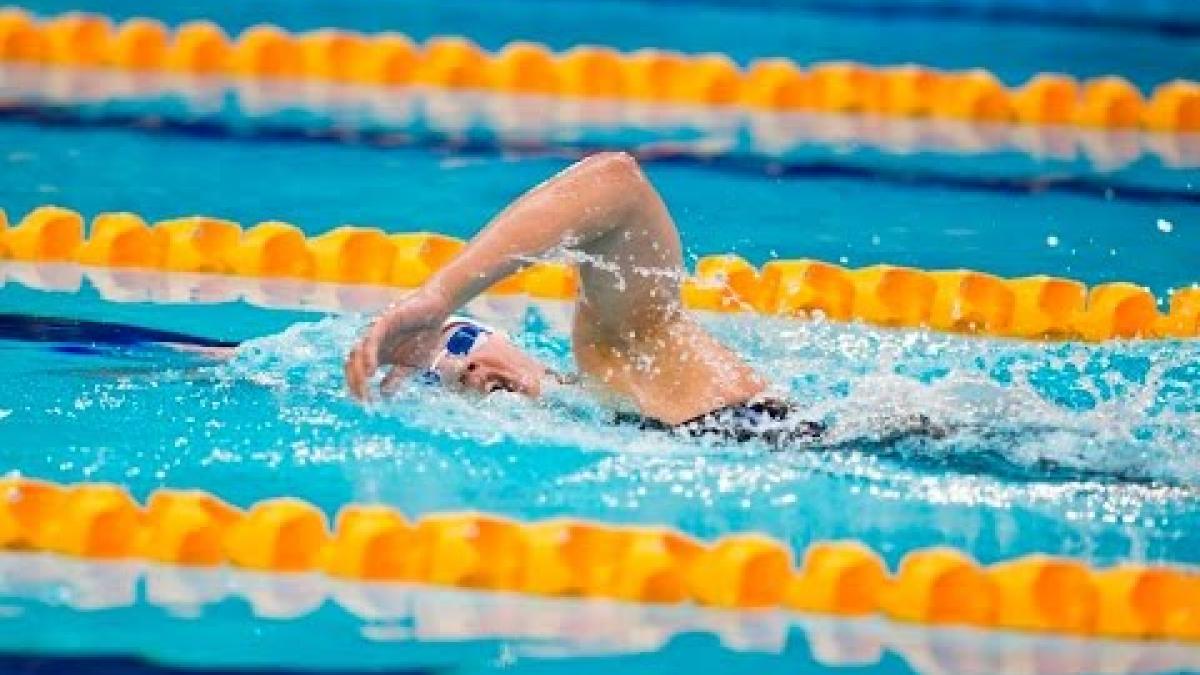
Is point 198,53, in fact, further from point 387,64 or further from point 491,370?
point 491,370

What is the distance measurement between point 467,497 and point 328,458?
27 centimetres

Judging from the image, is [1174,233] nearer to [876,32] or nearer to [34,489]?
[876,32]

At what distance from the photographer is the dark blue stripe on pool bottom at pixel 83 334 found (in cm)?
444

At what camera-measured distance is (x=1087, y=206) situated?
18.5 feet

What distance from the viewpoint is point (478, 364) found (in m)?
3.75

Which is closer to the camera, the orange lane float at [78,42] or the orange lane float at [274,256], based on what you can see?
the orange lane float at [274,256]

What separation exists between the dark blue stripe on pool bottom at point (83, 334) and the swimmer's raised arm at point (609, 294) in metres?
0.97

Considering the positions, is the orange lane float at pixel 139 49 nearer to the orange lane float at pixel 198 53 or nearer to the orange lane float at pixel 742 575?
the orange lane float at pixel 198 53

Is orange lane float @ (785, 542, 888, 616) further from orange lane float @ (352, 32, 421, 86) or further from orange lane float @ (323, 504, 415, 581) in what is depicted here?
orange lane float @ (352, 32, 421, 86)

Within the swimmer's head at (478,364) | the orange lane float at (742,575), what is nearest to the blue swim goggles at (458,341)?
the swimmer's head at (478,364)

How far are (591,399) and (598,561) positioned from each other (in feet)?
1.85

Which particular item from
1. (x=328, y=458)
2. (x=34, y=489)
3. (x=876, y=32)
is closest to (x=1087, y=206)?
(x=876, y=32)

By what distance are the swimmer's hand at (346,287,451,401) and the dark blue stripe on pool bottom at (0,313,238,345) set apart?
1.10m

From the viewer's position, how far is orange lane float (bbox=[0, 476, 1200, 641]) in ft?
10.5
